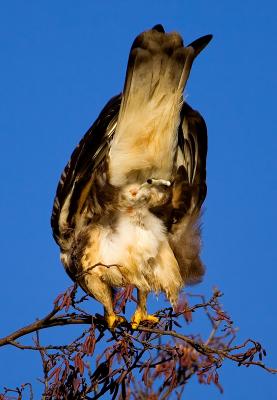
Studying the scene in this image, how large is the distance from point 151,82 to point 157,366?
6.98ft

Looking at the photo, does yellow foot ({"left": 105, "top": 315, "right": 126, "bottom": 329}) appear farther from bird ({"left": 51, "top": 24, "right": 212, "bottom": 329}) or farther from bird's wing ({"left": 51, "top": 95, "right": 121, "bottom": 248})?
bird's wing ({"left": 51, "top": 95, "right": 121, "bottom": 248})

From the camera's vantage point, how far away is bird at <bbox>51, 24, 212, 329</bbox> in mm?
5840

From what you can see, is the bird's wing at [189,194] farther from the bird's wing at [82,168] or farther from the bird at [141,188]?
the bird's wing at [82,168]

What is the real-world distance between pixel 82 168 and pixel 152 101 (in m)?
0.83

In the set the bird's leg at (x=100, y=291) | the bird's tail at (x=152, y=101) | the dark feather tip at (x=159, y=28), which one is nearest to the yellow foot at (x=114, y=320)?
the bird's leg at (x=100, y=291)

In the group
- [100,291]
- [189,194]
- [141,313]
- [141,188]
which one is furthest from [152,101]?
[141,313]

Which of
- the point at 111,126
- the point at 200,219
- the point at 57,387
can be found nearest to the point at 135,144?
the point at 111,126

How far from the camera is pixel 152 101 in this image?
594 cm

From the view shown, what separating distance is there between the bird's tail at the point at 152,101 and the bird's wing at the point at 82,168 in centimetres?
11

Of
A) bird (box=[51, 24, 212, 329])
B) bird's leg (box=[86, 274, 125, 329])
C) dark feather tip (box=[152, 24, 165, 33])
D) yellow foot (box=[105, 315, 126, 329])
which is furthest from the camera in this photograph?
bird's leg (box=[86, 274, 125, 329])

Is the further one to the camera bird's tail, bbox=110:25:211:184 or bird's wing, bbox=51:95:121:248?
bird's wing, bbox=51:95:121:248

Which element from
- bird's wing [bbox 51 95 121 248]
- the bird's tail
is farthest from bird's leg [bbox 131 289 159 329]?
the bird's tail

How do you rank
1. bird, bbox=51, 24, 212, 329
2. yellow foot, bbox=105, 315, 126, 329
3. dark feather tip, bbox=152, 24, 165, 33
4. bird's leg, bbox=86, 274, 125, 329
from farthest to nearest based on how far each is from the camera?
1. bird's leg, bbox=86, 274, 125, 329
2. yellow foot, bbox=105, 315, 126, 329
3. bird, bbox=51, 24, 212, 329
4. dark feather tip, bbox=152, 24, 165, 33

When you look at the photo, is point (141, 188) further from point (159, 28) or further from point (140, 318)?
point (159, 28)
